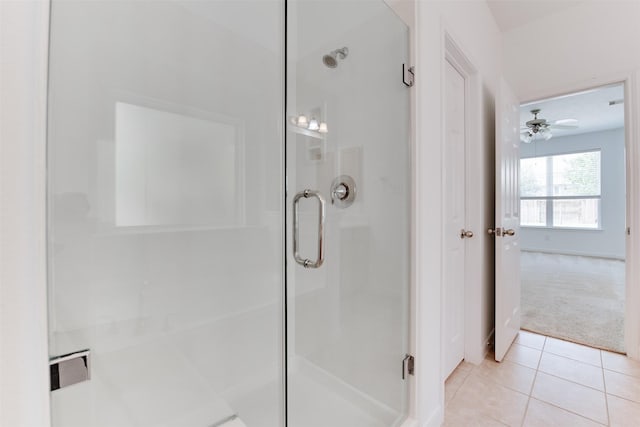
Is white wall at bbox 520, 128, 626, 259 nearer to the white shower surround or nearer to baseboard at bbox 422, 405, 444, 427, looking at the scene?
baseboard at bbox 422, 405, 444, 427

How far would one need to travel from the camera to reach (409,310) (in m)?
1.41

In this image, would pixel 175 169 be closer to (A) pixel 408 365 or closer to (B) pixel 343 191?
(B) pixel 343 191

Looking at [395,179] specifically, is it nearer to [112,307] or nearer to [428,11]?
[428,11]

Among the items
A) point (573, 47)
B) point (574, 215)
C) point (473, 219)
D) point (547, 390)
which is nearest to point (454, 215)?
point (473, 219)

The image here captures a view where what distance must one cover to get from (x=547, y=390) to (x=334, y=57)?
234cm

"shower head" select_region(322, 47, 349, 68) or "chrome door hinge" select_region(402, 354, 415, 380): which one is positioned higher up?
"shower head" select_region(322, 47, 349, 68)

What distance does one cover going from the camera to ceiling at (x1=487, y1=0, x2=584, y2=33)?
2333mm

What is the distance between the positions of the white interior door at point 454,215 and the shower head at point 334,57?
0.89m

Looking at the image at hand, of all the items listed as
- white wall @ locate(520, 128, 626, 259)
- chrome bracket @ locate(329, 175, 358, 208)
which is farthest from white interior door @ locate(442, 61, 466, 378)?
white wall @ locate(520, 128, 626, 259)

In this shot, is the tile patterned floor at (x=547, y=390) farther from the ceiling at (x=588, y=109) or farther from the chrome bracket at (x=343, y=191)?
the ceiling at (x=588, y=109)

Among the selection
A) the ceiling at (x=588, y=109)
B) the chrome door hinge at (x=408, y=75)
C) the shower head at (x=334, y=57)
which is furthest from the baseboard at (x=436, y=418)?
the ceiling at (x=588, y=109)

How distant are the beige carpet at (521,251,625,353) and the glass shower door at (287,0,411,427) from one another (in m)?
2.13

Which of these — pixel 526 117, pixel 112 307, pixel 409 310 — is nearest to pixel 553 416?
pixel 409 310

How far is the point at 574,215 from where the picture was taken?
665 cm
